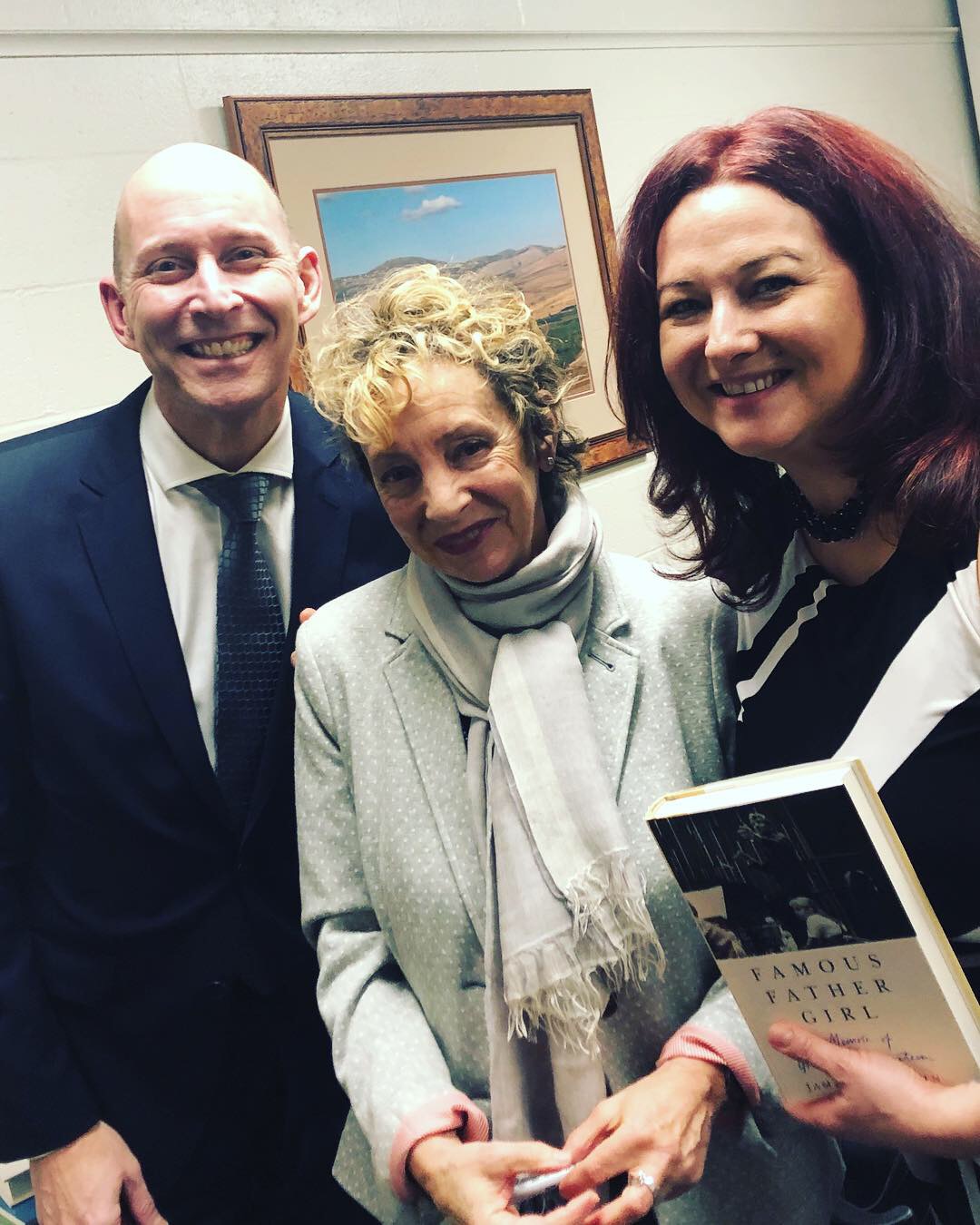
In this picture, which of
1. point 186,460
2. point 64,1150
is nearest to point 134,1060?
point 64,1150

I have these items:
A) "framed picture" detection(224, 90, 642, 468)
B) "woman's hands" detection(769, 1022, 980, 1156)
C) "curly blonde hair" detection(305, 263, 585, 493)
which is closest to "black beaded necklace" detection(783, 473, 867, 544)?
"curly blonde hair" detection(305, 263, 585, 493)

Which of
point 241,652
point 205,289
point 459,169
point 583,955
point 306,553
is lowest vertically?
point 583,955

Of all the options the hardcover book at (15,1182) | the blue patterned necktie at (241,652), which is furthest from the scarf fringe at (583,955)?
the hardcover book at (15,1182)

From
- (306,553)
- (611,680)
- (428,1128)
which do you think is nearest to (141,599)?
(306,553)

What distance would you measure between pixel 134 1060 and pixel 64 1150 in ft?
0.45

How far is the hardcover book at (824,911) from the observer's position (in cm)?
85

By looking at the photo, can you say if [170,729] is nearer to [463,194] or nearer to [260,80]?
[260,80]

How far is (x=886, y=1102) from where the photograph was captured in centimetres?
93

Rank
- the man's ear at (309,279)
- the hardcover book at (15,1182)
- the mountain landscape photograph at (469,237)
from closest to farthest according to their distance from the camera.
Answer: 1. the man's ear at (309,279)
2. the hardcover book at (15,1182)
3. the mountain landscape photograph at (469,237)

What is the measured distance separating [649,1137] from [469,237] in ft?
7.00

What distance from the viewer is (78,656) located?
146cm

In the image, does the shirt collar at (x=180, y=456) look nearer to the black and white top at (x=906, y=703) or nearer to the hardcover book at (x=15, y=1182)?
the black and white top at (x=906, y=703)

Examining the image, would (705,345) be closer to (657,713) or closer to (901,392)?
(901,392)

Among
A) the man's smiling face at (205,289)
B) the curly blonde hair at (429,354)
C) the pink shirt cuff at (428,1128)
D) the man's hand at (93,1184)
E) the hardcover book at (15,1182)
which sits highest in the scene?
the man's smiling face at (205,289)
